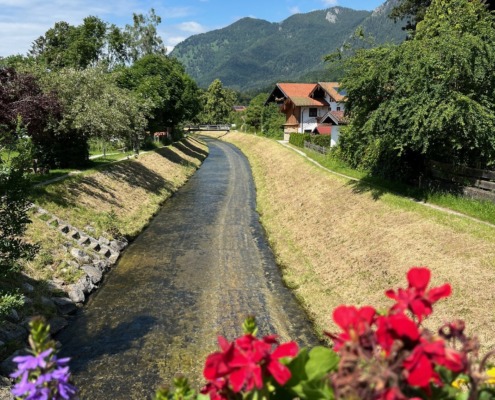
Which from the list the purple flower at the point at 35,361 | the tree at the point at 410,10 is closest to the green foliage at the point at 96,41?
the tree at the point at 410,10

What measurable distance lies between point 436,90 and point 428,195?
5.14 metres

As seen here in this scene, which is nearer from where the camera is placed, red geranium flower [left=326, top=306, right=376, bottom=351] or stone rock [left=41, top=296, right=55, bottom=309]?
red geranium flower [left=326, top=306, right=376, bottom=351]

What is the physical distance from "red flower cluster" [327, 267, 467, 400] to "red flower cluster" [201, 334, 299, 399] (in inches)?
13.3

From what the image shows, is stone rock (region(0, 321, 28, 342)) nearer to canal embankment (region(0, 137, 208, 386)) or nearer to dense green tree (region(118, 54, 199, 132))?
canal embankment (region(0, 137, 208, 386))

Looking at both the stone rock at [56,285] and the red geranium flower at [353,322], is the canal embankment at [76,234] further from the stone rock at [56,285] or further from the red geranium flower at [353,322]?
the red geranium flower at [353,322]

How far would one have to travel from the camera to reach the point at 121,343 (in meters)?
12.8

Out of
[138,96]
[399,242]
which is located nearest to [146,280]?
[399,242]

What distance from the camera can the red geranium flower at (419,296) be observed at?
1.83 m

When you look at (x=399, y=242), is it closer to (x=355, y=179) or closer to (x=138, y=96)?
(x=355, y=179)

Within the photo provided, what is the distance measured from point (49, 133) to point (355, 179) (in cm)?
2051

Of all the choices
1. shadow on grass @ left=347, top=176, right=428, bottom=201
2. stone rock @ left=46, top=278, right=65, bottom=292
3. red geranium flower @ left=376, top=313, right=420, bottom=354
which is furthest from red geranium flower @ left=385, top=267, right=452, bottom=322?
shadow on grass @ left=347, top=176, right=428, bottom=201

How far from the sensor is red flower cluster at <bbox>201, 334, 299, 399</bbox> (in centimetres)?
189

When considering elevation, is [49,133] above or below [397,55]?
below

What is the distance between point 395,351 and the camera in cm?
166
